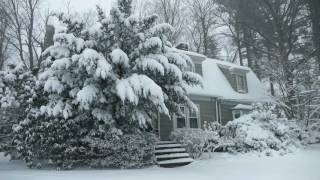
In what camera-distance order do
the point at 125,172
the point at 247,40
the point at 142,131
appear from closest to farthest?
the point at 125,172 → the point at 142,131 → the point at 247,40

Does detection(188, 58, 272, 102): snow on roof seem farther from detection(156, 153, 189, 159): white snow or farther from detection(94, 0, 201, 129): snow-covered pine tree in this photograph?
detection(94, 0, 201, 129): snow-covered pine tree

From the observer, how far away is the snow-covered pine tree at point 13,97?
14992 millimetres

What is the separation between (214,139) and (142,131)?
12.4ft

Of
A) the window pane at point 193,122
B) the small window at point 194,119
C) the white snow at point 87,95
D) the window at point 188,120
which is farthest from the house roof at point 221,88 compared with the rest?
the white snow at point 87,95

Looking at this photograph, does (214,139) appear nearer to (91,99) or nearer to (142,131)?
(142,131)

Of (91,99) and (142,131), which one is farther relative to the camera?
(142,131)

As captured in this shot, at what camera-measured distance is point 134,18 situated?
13.6 m

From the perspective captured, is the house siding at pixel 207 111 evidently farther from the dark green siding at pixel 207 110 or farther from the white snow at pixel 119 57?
the white snow at pixel 119 57

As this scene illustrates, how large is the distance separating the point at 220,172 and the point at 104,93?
503 centimetres

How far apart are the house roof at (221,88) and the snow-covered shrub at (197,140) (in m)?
3.63

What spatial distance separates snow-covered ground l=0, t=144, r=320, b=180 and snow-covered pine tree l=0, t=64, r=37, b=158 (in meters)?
1.54

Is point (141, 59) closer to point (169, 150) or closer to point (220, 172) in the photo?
point (169, 150)

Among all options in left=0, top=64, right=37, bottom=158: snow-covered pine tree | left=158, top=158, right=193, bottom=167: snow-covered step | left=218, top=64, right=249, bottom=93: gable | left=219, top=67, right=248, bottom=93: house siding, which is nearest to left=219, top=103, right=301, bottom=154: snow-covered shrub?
left=158, top=158, right=193, bottom=167: snow-covered step

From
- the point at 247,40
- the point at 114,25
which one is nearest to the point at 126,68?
the point at 114,25
